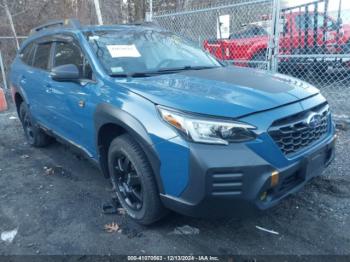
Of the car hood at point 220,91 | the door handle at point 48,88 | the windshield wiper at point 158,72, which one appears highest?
the windshield wiper at point 158,72

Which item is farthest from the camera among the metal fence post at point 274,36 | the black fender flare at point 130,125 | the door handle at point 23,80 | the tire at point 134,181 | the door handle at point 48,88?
the metal fence post at point 274,36

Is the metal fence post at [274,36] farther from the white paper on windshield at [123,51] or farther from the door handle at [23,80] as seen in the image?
the door handle at [23,80]

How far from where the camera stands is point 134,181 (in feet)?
9.37

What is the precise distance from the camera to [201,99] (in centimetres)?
243

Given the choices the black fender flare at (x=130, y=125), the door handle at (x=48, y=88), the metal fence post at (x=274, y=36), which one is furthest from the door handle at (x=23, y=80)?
the metal fence post at (x=274, y=36)

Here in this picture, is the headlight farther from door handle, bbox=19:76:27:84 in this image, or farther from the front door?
door handle, bbox=19:76:27:84

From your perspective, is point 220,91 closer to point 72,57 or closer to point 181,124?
point 181,124

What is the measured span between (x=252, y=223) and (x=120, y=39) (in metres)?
2.33

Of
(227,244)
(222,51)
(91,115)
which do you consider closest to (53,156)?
(91,115)

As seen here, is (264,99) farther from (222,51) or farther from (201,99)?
(222,51)

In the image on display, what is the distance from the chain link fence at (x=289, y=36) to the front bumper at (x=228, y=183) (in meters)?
4.13

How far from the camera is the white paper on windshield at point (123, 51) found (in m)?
3.32

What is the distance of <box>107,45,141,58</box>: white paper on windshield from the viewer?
3.32m

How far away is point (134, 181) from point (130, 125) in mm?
554
